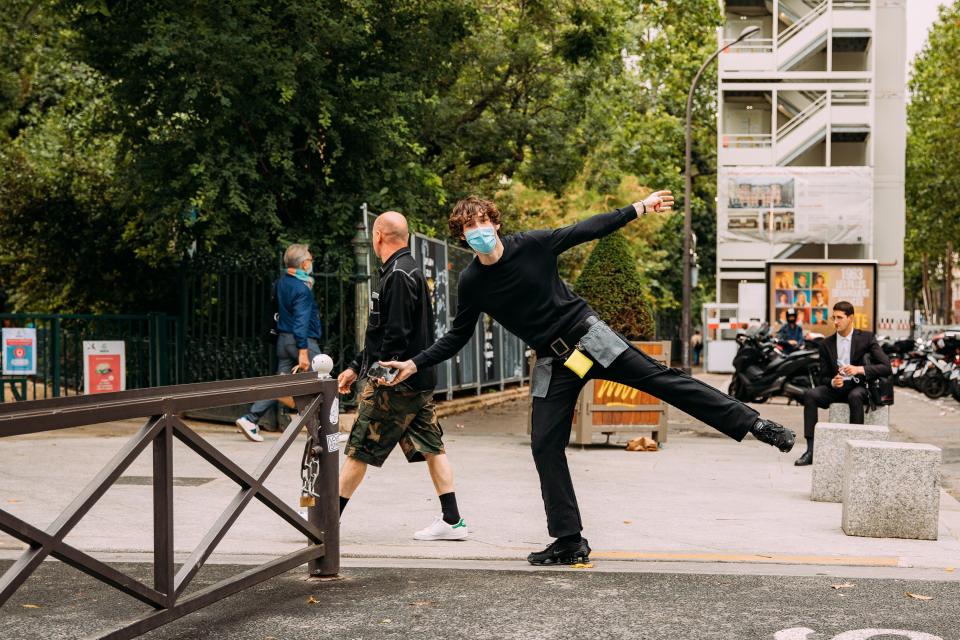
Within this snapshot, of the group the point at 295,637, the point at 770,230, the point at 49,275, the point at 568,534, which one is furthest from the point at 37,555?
the point at 770,230

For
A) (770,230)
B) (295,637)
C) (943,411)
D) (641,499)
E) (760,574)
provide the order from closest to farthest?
1. (295,637)
2. (760,574)
3. (641,499)
4. (943,411)
5. (770,230)

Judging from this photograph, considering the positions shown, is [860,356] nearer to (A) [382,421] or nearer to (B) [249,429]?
(A) [382,421]

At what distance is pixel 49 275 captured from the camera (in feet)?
52.8

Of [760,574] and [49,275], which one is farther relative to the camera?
[49,275]

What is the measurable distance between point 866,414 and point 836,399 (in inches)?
13.7

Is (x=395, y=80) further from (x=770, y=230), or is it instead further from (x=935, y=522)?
(x=770, y=230)

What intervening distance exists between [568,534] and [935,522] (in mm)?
2508

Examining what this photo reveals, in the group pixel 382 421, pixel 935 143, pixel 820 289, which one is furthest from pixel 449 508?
pixel 935 143

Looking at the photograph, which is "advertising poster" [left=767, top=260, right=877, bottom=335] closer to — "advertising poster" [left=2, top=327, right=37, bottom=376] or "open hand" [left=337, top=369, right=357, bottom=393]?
"advertising poster" [left=2, top=327, right=37, bottom=376]

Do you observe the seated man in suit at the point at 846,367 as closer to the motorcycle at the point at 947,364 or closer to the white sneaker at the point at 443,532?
the white sneaker at the point at 443,532

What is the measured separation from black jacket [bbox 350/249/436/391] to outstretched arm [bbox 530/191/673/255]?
0.97m

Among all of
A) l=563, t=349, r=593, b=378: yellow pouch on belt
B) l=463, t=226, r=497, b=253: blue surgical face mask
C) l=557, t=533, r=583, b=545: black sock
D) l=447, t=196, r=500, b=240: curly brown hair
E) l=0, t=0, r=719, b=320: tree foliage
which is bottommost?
l=557, t=533, r=583, b=545: black sock

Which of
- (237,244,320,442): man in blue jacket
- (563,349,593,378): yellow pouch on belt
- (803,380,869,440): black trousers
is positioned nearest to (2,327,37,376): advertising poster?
(237,244,320,442): man in blue jacket

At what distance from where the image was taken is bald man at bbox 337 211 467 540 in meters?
6.65
